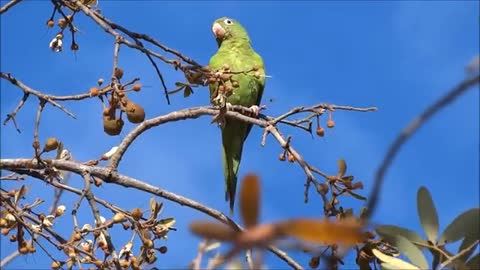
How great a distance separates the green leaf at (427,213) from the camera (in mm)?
1098

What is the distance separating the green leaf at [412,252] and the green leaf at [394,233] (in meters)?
0.01

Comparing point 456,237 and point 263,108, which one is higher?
point 263,108

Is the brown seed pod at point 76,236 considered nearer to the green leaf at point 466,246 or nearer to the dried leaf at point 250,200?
the green leaf at point 466,246

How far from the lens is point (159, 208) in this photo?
2078 millimetres

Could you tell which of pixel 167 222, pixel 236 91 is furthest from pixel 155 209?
pixel 236 91

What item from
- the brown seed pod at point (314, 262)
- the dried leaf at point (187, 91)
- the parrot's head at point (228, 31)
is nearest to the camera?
the brown seed pod at point (314, 262)

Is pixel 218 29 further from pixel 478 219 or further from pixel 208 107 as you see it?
pixel 478 219

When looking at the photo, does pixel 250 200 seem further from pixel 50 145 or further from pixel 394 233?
pixel 50 145

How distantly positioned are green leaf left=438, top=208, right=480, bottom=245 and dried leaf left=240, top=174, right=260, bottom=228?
2.48 feet

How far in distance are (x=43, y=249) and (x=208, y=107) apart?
0.73 m

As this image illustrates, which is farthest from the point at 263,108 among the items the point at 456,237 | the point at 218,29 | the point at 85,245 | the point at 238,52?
the point at 218,29

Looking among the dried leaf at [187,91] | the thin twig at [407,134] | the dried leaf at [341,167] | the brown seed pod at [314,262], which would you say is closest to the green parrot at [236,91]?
the dried leaf at [187,91]

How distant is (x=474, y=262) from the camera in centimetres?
104

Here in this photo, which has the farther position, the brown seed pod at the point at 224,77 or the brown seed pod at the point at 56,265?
the brown seed pod at the point at 224,77
